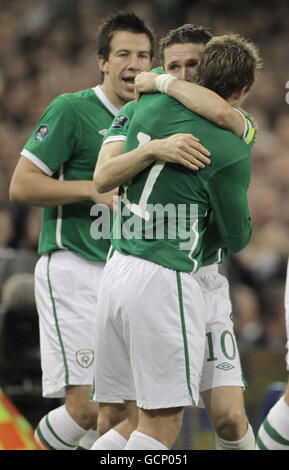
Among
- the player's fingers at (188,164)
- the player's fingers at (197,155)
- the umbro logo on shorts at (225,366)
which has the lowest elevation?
the umbro logo on shorts at (225,366)

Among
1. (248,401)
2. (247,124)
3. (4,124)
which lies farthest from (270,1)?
(247,124)

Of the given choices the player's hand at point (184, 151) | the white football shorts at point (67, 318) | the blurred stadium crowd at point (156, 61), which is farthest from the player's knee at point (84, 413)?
the blurred stadium crowd at point (156, 61)

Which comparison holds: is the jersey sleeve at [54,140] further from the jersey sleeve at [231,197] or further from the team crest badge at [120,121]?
the jersey sleeve at [231,197]

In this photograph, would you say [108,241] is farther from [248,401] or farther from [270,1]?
[270,1]

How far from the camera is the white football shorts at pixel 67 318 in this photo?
167 inches

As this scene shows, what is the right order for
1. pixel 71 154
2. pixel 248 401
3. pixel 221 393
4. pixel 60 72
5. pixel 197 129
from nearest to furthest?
1. pixel 197 129
2. pixel 221 393
3. pixel 71 154
4. pixel 248 401
5. pixel 60 72

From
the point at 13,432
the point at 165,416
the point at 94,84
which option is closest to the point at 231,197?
the point at 165,416

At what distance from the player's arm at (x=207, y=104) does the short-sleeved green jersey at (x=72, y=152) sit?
3.24 feet

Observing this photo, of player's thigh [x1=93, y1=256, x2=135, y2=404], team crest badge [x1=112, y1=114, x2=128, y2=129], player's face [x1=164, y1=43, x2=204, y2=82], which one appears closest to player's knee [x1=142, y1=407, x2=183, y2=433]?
player's thigh [x1=93, y1=256, x2=135, y2=404]

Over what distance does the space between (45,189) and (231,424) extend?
1.36 m

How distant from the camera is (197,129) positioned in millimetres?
3281

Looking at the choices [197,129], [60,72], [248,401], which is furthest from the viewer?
[60,72]

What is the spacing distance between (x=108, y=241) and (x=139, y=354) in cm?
109

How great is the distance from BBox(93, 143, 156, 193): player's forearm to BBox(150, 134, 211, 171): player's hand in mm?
43
